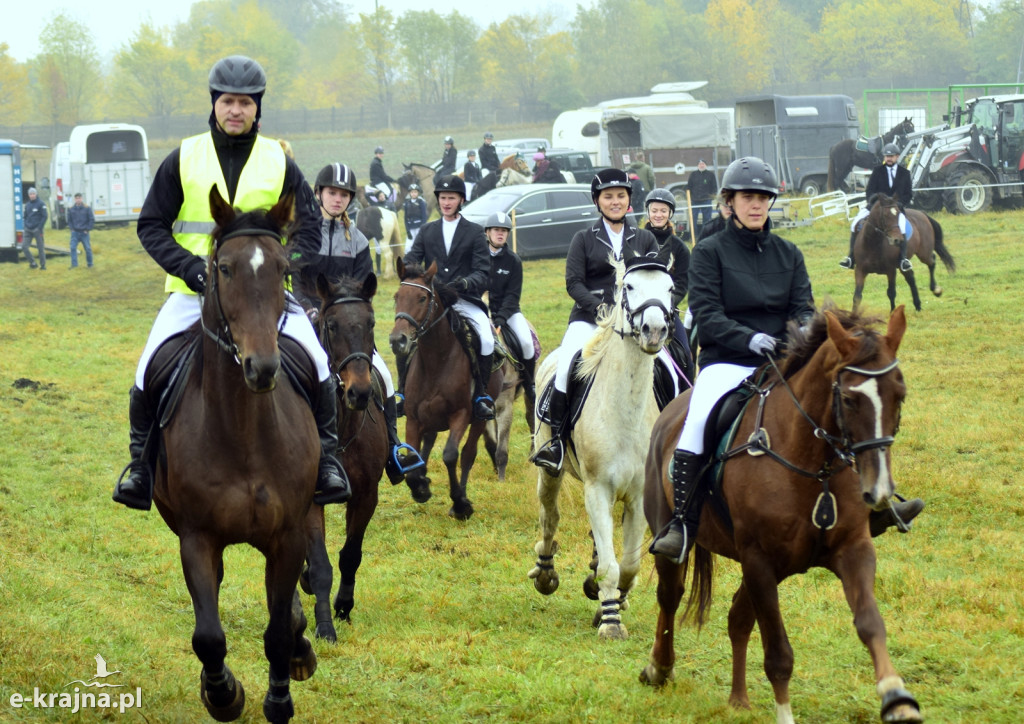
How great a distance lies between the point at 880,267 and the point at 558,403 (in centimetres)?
1327

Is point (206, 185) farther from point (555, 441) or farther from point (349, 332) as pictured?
point (555, 441)

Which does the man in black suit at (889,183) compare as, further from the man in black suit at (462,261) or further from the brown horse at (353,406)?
the brown horse at (353,406)

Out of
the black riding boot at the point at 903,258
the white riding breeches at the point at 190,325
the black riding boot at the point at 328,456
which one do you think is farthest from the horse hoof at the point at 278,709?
the black riding boot at the point at 903,258

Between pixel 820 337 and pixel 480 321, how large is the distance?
615 centimetres

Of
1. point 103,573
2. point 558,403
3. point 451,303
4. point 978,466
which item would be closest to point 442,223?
point 451,303

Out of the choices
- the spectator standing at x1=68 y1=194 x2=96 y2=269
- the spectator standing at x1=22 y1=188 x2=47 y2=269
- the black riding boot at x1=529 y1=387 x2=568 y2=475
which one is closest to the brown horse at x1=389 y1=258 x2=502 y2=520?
the black riding boot at x1=529 y1=387 x2=568 y2=475

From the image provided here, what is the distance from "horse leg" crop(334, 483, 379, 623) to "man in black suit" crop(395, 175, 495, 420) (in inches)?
123

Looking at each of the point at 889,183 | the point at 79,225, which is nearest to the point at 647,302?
the point at 889,183

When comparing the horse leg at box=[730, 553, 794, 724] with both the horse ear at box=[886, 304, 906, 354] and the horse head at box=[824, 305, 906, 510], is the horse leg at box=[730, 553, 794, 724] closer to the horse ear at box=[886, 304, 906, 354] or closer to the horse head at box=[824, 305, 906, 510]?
the horse head at box=[824, 305, 906, 510]

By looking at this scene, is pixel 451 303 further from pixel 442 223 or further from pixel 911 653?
pixel 911 653

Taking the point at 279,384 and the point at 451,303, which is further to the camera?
the point at 451,303

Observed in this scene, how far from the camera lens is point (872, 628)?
4.73 metres

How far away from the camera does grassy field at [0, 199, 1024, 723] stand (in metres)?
6.16

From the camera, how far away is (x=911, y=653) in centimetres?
681
